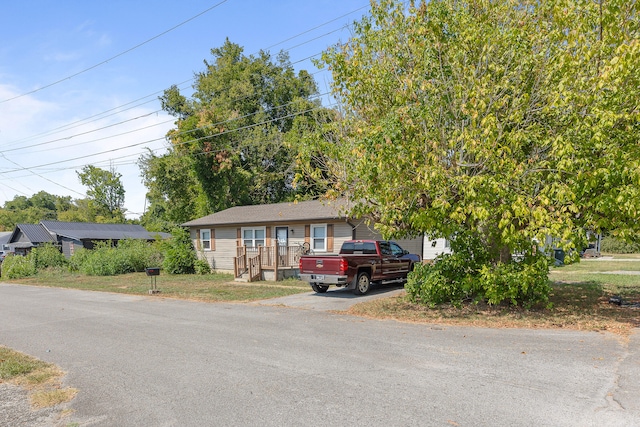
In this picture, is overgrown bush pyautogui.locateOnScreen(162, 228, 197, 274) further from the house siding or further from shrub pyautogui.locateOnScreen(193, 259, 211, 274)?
the house siding

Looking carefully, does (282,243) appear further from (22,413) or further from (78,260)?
(22,413)

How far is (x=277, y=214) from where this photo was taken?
946 inches

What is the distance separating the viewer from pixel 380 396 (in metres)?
5.42

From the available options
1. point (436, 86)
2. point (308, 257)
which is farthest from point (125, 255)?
point (436, 86)

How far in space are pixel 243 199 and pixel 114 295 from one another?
19.8 m

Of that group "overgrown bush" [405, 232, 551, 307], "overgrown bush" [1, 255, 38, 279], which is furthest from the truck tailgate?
"overgrown bush" [1, 255, 38, 279]

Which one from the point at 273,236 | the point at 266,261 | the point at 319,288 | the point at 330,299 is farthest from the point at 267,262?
the point at 330,299

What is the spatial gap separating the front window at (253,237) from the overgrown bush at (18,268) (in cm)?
1523

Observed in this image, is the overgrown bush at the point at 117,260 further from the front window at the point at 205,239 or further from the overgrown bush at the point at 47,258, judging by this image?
the front window at the point at 205,239

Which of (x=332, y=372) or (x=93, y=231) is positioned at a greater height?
(x=93, y=231)

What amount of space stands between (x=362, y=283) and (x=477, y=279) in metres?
5.20

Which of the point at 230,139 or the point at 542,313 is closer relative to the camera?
the point at 542,313

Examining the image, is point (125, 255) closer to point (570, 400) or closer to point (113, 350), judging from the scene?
point (113, 350)

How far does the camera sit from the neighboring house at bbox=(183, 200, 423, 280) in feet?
68.7
